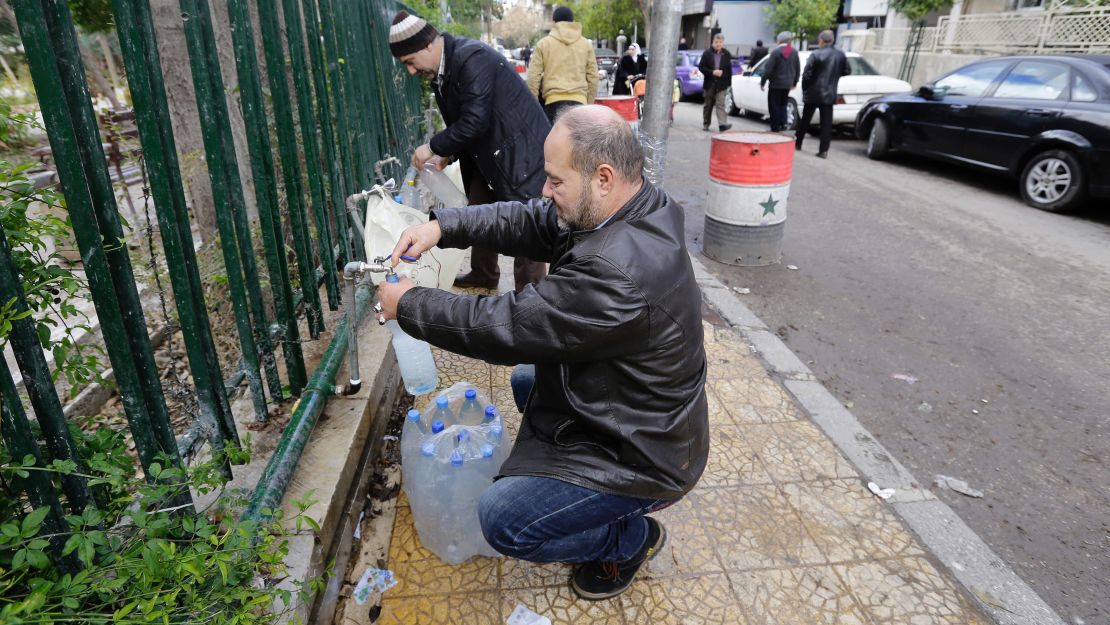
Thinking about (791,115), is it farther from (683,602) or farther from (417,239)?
(683,602)

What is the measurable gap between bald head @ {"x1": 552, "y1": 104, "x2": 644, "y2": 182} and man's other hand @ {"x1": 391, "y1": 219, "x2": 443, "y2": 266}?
710 millimetres

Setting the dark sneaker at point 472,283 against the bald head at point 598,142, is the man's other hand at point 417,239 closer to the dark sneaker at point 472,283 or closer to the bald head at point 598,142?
the bald head at point 598,142

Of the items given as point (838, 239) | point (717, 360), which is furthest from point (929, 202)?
point (717, 360)

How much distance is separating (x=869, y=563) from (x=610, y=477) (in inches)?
49.0

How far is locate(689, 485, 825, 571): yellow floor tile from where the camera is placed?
2477 millimetres

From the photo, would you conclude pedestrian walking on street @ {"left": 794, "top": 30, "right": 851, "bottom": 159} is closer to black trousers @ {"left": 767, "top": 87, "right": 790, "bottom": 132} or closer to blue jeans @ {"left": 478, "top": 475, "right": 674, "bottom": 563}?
black trousers @ {"left": 767, "top": 87, "right": 790, "bottom": 132}

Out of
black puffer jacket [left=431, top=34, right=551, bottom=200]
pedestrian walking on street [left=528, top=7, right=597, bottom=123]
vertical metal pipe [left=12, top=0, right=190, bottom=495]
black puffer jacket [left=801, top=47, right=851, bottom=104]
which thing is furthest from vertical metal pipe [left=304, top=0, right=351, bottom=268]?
black puffer jacket [left=801, top=47, right=851, bottom=104]

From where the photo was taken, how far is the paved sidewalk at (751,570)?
88.4 inches

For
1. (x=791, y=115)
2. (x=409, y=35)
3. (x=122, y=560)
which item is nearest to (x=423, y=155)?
(x=409, y=35)

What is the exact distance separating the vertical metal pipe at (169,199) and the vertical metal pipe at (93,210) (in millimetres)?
188

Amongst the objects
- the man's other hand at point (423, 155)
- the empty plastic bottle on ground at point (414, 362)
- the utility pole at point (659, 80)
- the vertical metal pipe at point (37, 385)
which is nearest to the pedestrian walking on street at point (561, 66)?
the utility pole at point (659, 80)

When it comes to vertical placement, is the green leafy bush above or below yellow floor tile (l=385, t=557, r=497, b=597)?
above

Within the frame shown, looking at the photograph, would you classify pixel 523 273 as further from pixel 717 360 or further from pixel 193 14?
pixel 193 14

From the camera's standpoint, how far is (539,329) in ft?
5.77
